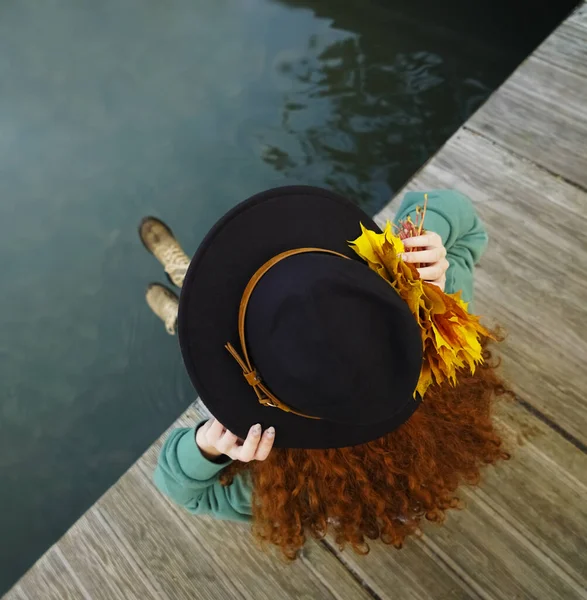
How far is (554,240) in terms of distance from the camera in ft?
3.54

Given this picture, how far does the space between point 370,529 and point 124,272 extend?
1.31 meters

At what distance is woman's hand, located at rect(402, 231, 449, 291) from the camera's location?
1.97 ft

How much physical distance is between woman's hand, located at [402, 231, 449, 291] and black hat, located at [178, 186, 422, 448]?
9cm

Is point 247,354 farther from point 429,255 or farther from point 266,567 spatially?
point 266,567

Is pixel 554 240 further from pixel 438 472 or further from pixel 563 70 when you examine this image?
pixel 438 472

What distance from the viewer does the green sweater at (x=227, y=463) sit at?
0.71 metres

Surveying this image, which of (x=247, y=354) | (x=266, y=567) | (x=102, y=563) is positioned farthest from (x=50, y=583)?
(x=247, y=354)

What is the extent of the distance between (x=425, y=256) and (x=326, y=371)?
26 centimetres

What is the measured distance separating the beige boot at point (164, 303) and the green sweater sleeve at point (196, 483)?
736 mm

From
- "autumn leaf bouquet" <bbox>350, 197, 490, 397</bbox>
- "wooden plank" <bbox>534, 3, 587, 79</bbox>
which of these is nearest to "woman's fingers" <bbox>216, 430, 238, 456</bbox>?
"autumn leaf bouquet" <bbox>350, 197, 490, 397</bbox>

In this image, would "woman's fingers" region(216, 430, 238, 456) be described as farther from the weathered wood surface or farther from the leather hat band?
the weathered wood surface

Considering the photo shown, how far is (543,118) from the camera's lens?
1.21m

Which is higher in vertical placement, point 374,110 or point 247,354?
point 247,354

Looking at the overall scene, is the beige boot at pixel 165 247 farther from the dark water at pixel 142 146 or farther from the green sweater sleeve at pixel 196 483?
the green sweater sleeve at pixel 196 483
